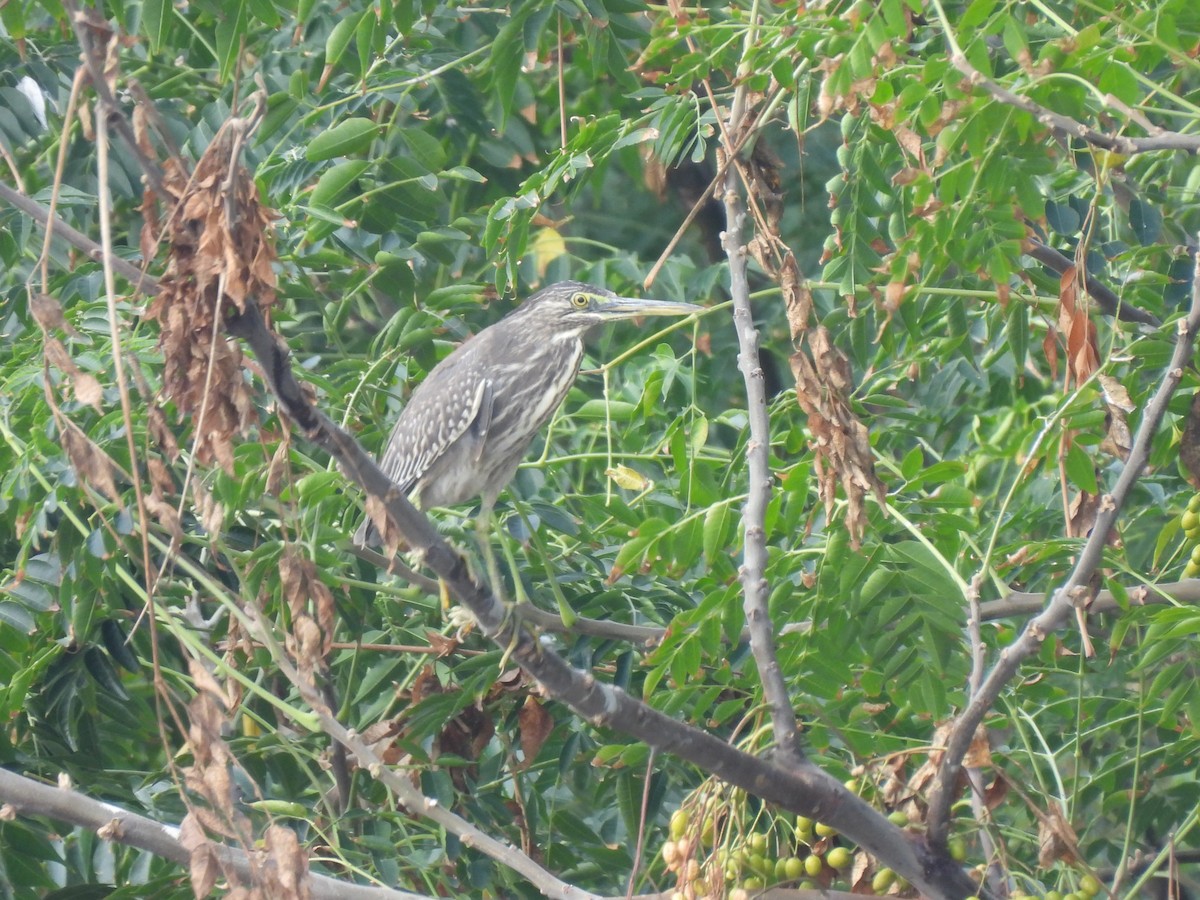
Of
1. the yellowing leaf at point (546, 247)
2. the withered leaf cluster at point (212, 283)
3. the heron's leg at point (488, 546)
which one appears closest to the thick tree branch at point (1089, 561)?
the heron's leg at point (488, 546)

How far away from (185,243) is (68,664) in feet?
6.62

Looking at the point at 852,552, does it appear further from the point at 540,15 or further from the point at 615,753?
Result: the point at 540,15

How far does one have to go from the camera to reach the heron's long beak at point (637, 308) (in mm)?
3758

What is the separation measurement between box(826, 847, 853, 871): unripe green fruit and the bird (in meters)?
1.39

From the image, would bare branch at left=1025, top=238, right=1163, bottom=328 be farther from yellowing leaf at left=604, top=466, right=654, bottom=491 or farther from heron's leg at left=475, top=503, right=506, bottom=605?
heron's leg at left=475, top=503, right=506, bottom=605

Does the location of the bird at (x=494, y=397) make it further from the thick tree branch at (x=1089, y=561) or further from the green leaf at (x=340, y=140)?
the thick tree branch at (x=1089, y=561)

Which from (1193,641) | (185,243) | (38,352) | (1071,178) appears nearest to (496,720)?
(38,352)

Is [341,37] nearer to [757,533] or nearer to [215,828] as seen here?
[757,533]

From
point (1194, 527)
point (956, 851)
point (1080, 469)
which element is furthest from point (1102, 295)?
point (956, 851)

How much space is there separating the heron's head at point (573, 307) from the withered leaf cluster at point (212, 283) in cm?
228

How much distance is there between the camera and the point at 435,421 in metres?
4.11

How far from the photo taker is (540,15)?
367 centimetres

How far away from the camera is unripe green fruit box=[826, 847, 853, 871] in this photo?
279 cm

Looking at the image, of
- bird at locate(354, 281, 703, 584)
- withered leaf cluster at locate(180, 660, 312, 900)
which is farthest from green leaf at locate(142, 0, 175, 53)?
withered leaf cluster at locate(180, 660, 312, 900)
